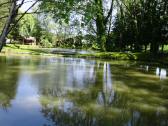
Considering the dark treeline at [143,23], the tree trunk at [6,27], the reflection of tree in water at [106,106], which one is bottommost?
the reflection of tree in water at [106,106]

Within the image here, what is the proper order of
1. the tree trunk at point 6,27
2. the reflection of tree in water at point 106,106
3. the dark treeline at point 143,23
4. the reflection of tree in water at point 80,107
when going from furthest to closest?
the dark treeline at point 143,23
the reflection of tree in water at point 106,106
the reflection of tree in water at point 80,107
the tree trunk at point 6,27

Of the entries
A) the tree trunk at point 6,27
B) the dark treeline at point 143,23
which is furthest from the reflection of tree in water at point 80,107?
the dark treeline at point 143,23

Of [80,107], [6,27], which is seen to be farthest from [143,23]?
[6,27]

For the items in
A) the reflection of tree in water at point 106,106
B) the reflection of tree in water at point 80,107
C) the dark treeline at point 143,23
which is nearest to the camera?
the reflection of tree in water at point 80,107

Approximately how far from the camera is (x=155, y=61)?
45688 millimetres

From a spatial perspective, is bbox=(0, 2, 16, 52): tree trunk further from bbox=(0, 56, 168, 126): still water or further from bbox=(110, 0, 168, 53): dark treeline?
bbox=(110, 0, 168, 53): dark treeline

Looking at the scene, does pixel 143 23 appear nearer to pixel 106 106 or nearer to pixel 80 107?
pixel 106 106

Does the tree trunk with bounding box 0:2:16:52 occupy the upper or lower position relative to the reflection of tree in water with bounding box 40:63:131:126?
upper

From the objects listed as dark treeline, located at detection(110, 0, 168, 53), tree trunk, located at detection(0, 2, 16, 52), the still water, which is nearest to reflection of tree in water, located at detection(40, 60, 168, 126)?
the still water

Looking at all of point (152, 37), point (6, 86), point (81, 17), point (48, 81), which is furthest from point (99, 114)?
point (152, 37)

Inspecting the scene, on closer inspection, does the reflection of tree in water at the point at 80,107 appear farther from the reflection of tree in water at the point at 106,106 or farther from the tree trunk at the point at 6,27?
the tree trunk at the point at 6,27

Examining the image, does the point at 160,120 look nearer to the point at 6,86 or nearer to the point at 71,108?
the point at 71,108

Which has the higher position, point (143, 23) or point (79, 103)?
point (143, 23)

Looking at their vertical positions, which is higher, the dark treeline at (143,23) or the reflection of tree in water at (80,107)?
the dark treeline at (143,23)
